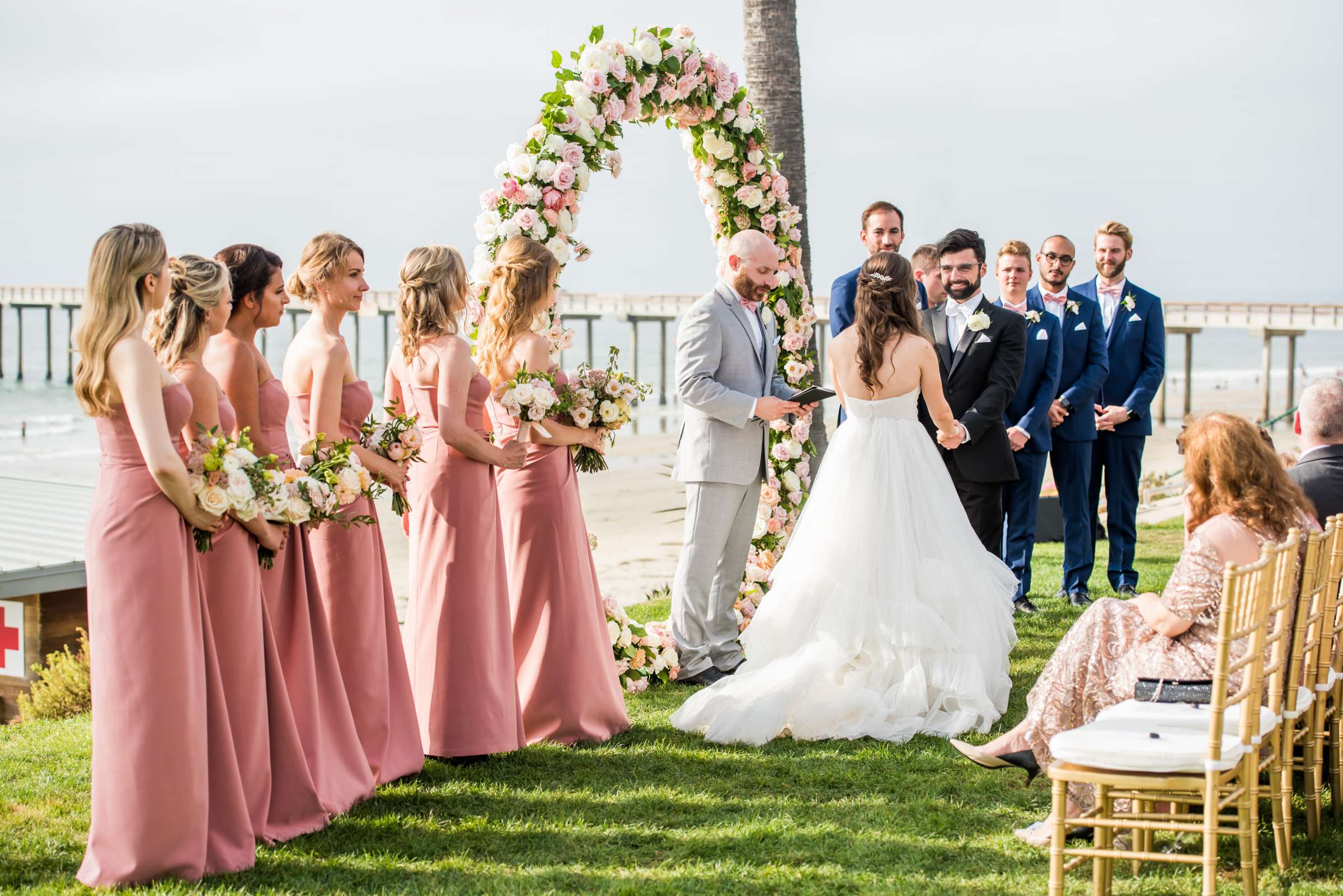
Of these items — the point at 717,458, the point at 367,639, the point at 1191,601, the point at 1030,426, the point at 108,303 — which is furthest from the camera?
the point at 1030,426

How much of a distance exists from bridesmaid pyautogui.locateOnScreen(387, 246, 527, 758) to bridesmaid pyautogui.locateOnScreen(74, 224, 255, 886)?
1.43 meters

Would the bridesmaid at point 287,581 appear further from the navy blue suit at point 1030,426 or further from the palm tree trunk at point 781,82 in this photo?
the palm tree trunk at point 781,82

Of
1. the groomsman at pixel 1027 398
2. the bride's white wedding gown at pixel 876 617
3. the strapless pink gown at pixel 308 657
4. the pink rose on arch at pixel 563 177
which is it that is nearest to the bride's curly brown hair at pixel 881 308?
the bride's white wedding gown at pixel 876 617

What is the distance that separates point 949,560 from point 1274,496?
87.7 inches

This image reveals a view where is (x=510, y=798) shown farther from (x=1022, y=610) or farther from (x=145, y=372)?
(x=1022, y=610)

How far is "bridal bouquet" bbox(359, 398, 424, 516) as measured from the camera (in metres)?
5.31

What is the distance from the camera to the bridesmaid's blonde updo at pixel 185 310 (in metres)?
4.45

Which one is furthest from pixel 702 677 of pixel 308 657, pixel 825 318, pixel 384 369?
pixel 384 369

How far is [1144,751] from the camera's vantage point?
3.58 meters

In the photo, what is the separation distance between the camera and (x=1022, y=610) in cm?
870

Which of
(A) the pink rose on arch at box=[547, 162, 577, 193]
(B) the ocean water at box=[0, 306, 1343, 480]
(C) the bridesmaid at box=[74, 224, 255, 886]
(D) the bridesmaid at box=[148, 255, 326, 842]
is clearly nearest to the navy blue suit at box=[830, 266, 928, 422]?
(B) the ocean water at box=[0, 306, 1343, 480]

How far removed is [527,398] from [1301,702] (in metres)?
3.36

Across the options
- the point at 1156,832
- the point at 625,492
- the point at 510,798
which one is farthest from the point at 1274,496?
the point at 625,492

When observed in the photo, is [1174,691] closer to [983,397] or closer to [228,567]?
[228,567]
